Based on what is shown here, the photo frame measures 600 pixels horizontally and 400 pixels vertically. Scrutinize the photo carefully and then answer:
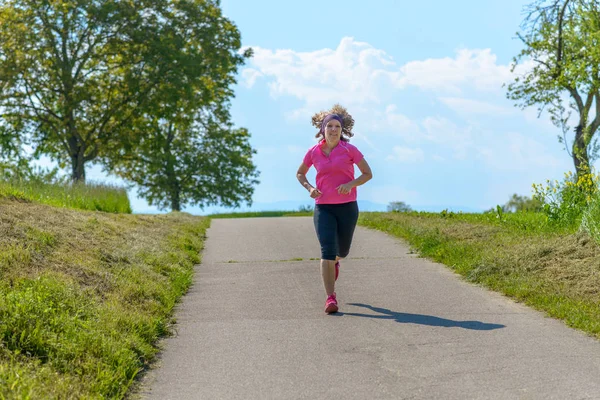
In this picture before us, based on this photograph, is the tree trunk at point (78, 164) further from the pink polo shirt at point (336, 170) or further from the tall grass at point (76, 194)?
the pink polo shirt at point (336, 170)

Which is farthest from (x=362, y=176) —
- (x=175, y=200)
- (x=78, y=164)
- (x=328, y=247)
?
(x=175, y=200)

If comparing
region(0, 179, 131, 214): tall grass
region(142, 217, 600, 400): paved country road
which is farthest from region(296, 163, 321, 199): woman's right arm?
region(0, 179, 131, 214): tall grass

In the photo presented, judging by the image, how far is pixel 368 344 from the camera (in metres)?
6.49

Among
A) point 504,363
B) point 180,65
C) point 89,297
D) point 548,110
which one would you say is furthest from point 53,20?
point 504,363

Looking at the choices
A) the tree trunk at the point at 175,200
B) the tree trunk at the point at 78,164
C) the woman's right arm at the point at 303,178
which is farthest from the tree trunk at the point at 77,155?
the woman's right arm at the point at 303,178

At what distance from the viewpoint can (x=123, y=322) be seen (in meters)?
6.70

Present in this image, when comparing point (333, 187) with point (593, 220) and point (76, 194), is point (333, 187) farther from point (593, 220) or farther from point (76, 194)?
point (76, 194)

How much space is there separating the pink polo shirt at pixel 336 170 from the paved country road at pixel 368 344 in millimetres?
1256

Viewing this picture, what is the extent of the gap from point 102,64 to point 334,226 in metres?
30.6

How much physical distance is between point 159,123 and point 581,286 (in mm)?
33189

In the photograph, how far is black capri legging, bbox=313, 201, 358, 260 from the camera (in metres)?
8.26

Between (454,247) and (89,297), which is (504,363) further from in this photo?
(454,247)

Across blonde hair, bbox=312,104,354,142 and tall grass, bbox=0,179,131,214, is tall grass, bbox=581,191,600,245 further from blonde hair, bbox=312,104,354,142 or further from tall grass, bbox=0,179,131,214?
tall grass, bbox=0,179,131,214

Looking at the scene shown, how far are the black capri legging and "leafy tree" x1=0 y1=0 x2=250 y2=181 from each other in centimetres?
2625
